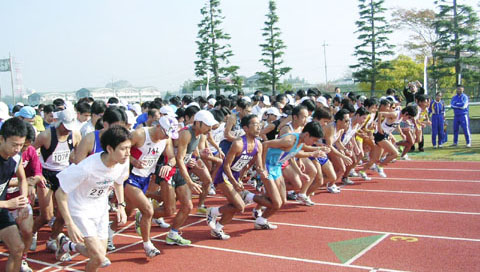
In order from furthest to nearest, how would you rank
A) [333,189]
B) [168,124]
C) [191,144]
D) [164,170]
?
1. [333,189]
2. [191,144]
3. [164,170]
4. [168,124]

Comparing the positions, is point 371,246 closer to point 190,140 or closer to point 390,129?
point 190,140

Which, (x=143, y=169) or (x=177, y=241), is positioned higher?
(x=143, y=169)

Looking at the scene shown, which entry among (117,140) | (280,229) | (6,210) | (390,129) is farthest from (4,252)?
(390,129)

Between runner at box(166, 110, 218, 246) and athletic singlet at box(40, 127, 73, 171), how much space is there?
1.52m

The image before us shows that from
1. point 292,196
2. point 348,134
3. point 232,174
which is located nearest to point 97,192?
point 232,174

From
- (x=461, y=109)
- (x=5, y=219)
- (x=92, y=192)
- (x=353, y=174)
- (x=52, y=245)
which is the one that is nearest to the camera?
(x=92, y=192)

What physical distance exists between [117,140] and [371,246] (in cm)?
376

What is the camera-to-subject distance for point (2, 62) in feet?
154

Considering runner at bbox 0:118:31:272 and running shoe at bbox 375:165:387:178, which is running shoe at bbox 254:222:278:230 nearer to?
runner at bbox 0:118:31:272

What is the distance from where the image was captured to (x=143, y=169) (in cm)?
591

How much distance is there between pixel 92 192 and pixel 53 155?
2.22 m

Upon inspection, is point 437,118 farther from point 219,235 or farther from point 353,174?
point 219,235

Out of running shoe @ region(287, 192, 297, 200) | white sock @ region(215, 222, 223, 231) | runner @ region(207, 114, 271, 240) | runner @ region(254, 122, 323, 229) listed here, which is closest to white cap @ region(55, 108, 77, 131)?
runner @ region(207, 114, 271, 240)

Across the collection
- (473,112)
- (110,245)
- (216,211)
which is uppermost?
(473,112)
